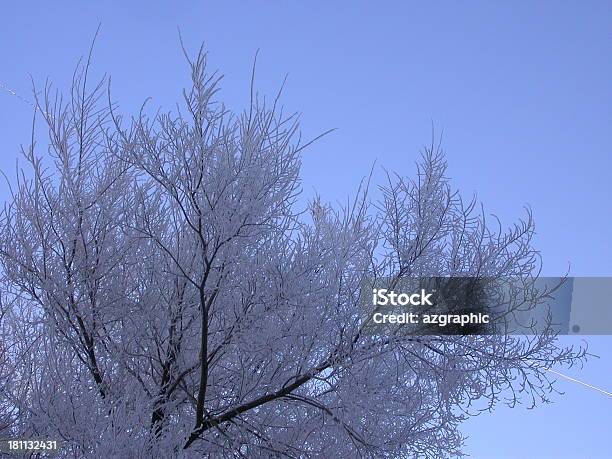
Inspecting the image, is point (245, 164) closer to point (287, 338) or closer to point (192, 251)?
point (192, 251)

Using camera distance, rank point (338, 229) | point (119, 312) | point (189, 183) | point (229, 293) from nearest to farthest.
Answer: point (189, 183), point (229, 293), point (119, 312), point (338, 229)

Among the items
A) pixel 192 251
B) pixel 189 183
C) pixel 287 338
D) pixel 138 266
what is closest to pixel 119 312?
pixel 138 266

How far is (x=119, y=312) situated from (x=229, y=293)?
132 centimetres

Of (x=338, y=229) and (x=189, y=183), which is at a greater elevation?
(x=338, y=229)

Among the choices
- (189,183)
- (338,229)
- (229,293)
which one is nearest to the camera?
(189,183)

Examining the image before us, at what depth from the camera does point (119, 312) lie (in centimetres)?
812

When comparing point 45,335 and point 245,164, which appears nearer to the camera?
point 245,164

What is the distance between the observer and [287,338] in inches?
310

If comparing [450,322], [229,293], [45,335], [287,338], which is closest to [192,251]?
[229,293]

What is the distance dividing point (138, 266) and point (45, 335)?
1.21 meters

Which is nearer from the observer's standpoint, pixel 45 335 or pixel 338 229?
pixel 45 335

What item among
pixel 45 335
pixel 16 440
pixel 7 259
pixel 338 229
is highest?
pixel 338 229

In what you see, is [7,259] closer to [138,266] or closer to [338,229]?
[138,266]

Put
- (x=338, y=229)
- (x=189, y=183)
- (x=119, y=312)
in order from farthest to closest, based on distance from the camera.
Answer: (x=338, y=229) → (x=119, y=312) → (x=189, y=183)
